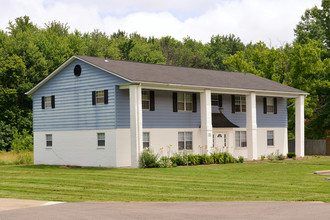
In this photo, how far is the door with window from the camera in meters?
40.1

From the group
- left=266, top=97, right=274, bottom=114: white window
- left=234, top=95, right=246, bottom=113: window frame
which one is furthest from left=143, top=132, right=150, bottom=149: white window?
left=266, top=97, right=274, bottom=114: white window

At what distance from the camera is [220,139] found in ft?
133

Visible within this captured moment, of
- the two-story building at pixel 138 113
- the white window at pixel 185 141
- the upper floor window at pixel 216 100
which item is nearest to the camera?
the two-story building at pixel 138 113

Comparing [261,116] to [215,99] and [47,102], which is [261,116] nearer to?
[215,99]

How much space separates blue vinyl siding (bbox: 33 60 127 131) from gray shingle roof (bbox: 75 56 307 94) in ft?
3.10

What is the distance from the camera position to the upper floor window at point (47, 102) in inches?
1519

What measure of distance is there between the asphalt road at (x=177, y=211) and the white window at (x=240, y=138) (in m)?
27.4

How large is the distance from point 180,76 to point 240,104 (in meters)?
7.05

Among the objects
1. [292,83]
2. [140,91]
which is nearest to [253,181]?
[140,91]

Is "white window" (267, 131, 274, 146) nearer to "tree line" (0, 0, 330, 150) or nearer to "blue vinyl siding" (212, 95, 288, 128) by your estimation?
"blue vinyl siding" (212, 95, 288, 128)

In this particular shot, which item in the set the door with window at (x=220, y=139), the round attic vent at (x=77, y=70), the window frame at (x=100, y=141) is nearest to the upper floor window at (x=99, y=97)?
the window frame at (x=100, y=141)

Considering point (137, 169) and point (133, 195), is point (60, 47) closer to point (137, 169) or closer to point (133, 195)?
point (137, 169)

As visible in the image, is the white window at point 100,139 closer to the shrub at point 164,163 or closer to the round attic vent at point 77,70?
the shrub at point 164,163

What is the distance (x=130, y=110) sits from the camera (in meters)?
32.8
